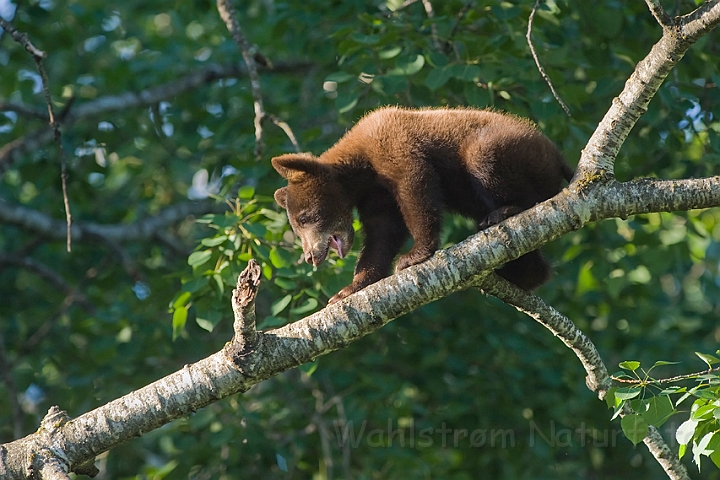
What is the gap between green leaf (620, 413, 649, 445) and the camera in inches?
124

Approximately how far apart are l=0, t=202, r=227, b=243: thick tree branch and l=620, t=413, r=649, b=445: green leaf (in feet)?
14.5

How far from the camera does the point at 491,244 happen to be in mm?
3672

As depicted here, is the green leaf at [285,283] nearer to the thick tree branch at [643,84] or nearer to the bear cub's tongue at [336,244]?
the bear cub's tongue at [336,244]

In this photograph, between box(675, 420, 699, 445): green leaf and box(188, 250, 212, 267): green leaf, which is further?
box(188, 250, 212, 267): green leaf

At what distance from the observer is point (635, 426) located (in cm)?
316

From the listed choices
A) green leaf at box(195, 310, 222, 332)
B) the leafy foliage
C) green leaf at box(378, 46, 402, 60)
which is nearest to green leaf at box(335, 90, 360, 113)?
the leafy foliage

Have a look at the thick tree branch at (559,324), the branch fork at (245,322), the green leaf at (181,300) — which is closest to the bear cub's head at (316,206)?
the green leaf at (181,300)

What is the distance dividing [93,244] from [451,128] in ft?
14.9

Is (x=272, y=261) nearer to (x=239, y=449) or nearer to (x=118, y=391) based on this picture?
(x=239, y=449)

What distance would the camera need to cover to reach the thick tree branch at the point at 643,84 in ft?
11.5

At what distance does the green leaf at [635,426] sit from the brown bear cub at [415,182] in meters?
1.46

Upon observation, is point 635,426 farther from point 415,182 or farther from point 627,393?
point 415,182

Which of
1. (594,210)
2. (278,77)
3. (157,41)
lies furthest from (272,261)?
(157,41)

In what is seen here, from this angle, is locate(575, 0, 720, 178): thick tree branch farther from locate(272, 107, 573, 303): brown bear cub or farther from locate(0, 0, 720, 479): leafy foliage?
locate(0, 0, 720, 479): leafy foliage
